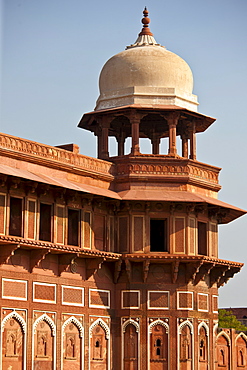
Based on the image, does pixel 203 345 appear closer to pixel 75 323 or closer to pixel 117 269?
pixel 117 269

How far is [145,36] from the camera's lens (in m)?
37.6

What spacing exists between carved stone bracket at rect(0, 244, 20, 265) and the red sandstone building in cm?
3

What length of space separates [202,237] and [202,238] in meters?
0.03

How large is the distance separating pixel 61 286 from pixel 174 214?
4.72 m

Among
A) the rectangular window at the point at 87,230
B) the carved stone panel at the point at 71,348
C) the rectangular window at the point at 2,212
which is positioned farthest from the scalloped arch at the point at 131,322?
the rectangular window at the point at 2,212

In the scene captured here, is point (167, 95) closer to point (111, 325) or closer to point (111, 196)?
point (111, 196)

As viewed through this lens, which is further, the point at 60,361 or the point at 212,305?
the point at 212,305

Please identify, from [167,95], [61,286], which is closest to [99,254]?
[61,286]

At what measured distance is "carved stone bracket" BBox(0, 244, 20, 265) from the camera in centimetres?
2945

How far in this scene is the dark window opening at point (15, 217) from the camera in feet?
99.6

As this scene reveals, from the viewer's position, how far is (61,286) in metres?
31.8

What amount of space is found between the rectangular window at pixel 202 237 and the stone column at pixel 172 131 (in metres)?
2.60

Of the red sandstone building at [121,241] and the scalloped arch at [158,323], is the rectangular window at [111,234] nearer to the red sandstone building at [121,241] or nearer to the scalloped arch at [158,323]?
the red sandstone building at [121,241]

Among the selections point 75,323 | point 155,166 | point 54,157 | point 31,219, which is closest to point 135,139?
point 155,166
